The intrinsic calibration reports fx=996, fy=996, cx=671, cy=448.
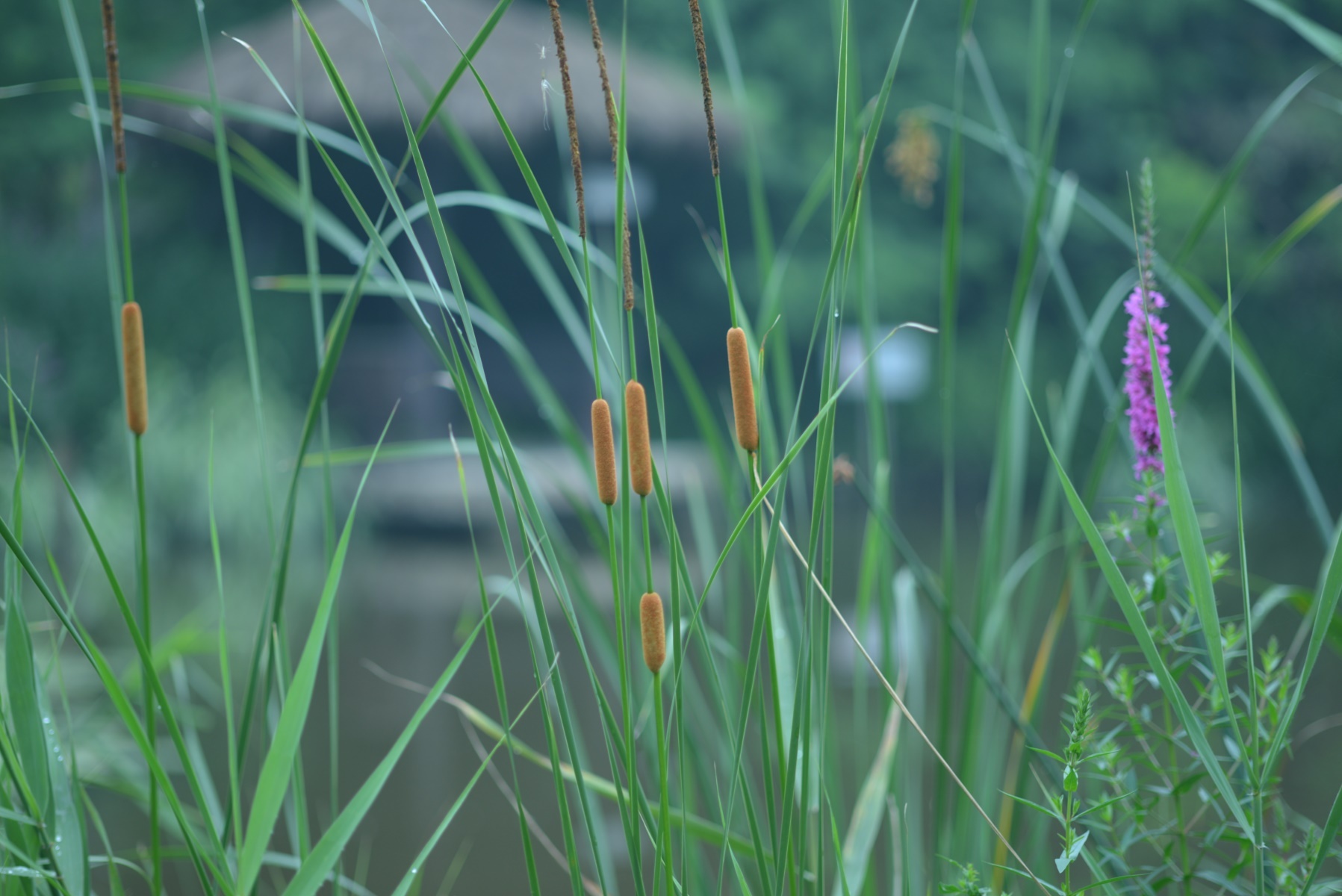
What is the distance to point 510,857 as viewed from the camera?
127 cm

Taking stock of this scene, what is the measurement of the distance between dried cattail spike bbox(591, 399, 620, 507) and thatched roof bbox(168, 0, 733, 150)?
3802 mm

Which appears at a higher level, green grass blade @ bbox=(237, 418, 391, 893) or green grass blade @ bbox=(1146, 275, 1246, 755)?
green grass blade @ bbox=(1146, 275, 1246, 755)

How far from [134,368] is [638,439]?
0.14 meters

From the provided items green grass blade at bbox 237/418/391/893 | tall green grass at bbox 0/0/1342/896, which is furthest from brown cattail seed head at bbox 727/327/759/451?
green grass blade at bbox 237/418/391/893

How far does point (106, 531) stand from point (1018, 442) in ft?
9.79

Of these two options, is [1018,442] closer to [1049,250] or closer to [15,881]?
[1049,250]

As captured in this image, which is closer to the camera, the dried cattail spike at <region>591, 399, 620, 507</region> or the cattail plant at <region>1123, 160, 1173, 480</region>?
the dried cattail spike at <region>591, 399, 620, 507</region>

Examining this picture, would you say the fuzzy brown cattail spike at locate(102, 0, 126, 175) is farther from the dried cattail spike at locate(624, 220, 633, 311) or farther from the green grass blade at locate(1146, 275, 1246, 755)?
the green grass blade at locate(1146, 275, 1246, 755)

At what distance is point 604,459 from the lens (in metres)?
0.25

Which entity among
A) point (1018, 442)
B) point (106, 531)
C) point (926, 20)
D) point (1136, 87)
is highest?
point (926, 20)

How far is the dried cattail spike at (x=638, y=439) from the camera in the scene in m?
0.24

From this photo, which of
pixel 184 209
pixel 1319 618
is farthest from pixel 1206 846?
pixel 184 209

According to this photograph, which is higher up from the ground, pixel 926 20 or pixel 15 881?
pixel 926 20

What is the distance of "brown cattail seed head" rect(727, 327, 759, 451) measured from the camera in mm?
248
